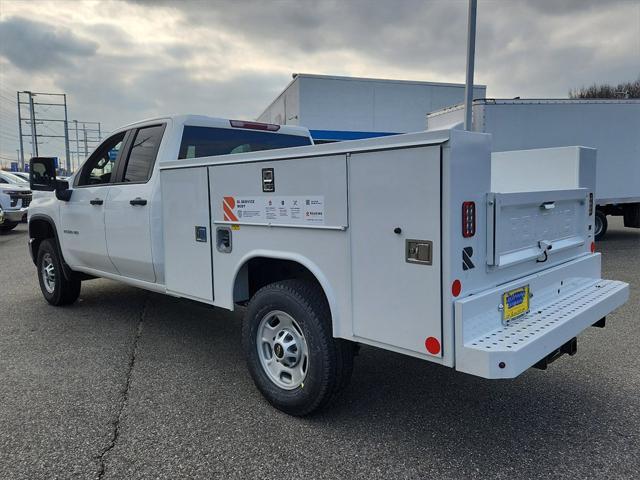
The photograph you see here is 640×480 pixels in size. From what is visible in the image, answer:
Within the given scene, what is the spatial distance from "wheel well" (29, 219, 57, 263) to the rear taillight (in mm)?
5497

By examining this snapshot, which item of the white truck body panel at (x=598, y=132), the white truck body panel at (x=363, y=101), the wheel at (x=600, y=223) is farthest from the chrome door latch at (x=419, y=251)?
the white truck body panel at (x=363, y=101)

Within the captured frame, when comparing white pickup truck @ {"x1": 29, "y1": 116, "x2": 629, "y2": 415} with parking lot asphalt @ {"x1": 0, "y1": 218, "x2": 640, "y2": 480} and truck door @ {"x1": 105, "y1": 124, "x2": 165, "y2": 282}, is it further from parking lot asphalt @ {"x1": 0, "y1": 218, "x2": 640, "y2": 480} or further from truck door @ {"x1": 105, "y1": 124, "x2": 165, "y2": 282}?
parking lot asphalt @ {"x1": 0, "y1": 218, "x2": 640, "y2": 480}

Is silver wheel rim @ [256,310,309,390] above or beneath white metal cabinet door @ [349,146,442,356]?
beneath

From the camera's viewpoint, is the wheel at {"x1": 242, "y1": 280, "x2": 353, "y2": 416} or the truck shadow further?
the wheel at {"x1": 242, "y1": 280, "x2": 353, "y2": 416}

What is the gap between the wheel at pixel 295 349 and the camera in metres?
3.14

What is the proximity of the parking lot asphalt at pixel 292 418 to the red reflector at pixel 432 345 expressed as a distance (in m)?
0.70

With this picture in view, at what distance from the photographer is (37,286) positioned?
314 inches

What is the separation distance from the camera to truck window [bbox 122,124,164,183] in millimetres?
4703

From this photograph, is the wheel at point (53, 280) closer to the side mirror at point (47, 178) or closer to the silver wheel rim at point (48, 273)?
the silver wheel rim at point (48, 273)

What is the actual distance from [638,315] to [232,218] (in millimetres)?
4644

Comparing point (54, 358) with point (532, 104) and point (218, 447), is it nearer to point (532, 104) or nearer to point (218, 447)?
point (218, 447)

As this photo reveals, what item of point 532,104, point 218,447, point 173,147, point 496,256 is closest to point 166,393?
point 218,447

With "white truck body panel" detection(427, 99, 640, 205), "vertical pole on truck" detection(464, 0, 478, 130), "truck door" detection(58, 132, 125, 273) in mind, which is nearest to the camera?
"truck door" detection(58, 132, 125, 273)

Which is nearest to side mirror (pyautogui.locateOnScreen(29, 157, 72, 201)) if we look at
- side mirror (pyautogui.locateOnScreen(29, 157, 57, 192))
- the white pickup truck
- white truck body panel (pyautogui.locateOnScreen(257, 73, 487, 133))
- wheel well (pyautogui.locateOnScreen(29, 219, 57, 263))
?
side mirror (pyautogui.locateOnScreen(29, 157, 57, 192))
